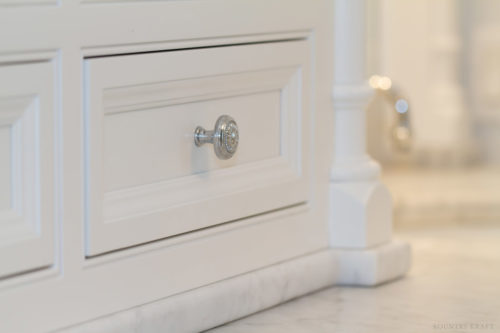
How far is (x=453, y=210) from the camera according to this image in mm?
1523

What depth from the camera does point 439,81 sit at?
1.97 metres

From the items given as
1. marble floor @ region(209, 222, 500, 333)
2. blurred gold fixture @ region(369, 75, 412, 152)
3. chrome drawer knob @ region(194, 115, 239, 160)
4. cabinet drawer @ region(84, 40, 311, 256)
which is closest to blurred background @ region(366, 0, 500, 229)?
blurred gold fixture @ region(369, 75, 412, 152)

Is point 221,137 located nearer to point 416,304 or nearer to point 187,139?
point 187,139

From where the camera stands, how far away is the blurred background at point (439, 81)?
75.5 inches

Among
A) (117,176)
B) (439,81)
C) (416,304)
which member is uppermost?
(439,81)

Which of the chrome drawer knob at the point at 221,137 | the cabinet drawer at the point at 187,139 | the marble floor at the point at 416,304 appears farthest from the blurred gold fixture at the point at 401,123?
the chrome drawer knob at the point at 221,137

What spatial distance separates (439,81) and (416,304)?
3.33 feet

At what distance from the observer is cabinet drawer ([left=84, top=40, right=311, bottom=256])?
834mm

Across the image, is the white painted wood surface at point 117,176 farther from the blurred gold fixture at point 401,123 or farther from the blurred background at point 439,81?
the blurred background at point 439,81

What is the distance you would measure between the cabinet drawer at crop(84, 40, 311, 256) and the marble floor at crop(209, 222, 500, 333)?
12cm

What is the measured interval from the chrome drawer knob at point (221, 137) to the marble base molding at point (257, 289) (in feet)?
0.45

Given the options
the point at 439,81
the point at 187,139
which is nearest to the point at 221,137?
the point at 187,139

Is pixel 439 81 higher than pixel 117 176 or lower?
higher

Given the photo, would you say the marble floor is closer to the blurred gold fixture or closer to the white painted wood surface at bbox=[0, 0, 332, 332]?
the white painted wood surface at bbox=[0, 0, 332, 332]
